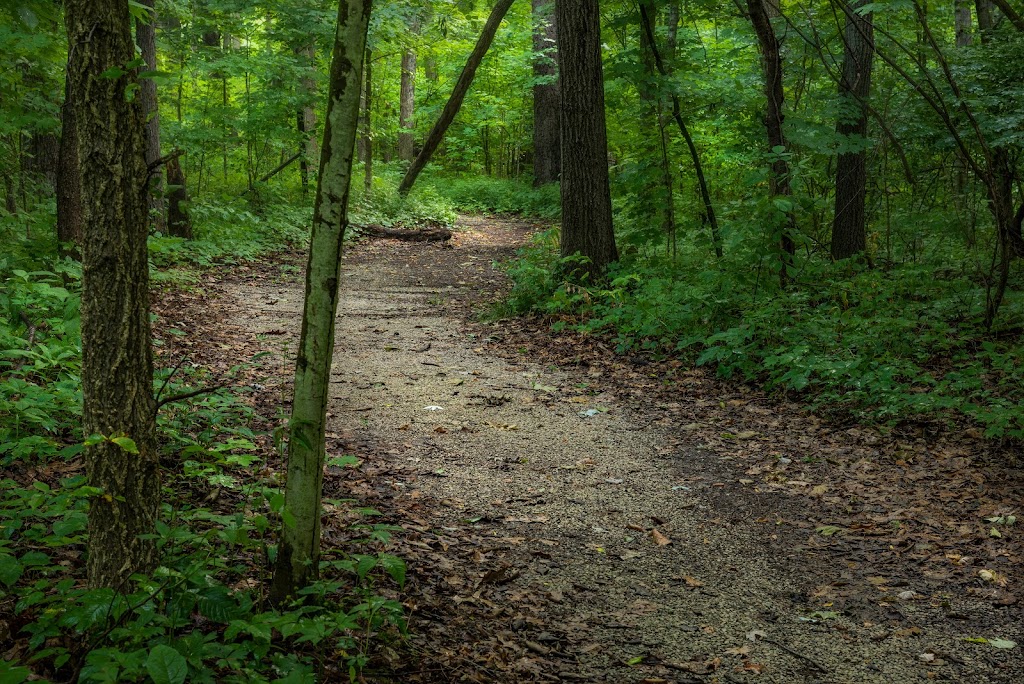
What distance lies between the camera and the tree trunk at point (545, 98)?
20.1 metres

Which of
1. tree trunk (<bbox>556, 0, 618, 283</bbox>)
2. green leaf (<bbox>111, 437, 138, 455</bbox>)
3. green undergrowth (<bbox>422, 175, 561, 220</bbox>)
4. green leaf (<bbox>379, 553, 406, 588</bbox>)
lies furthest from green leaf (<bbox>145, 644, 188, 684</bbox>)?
green undergrowth (<bbox>422, 175, 561, 220</bbox>)

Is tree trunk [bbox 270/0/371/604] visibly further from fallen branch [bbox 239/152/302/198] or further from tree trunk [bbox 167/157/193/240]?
fallen branch [bbox 239/152/302/198]

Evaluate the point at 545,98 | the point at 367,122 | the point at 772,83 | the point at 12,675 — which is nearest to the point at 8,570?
the point at 12,675

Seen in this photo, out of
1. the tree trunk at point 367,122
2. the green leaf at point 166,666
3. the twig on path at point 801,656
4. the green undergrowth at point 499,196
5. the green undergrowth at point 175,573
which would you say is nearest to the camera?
the green leaf at point 166,666

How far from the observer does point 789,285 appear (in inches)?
339

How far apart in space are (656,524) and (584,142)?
6021 mm

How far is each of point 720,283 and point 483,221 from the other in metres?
13.9

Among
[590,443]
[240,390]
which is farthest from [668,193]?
[240,390]

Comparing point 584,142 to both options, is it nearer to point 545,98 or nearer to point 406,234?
point 406,234

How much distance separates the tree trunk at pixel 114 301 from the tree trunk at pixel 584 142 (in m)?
6.91

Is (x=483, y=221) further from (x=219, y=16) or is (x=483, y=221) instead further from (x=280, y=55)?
(x=219, y=16)

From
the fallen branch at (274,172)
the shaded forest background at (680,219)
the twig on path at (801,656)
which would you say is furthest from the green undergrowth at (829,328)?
the fallen branch at (274,172)

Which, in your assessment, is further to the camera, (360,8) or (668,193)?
(668,193)

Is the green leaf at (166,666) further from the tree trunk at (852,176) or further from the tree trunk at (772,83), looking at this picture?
the tree trunk at (852,176)
